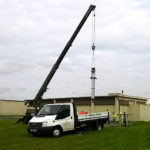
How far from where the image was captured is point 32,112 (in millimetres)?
34500

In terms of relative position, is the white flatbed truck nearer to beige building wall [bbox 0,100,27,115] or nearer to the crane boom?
the crane boom

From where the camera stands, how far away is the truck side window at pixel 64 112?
19297 mm

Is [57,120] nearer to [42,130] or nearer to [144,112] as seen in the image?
[42,130]

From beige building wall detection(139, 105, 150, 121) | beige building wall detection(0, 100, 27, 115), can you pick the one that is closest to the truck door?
beige building wall detection(139, 105, 150, 121)

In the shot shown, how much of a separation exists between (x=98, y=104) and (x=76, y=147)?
41.8 m

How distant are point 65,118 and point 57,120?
0.72 m

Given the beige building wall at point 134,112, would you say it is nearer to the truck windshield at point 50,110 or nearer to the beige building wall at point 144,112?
the beige building wall at point 144,112

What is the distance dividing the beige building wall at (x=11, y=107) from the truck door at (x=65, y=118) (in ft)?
175

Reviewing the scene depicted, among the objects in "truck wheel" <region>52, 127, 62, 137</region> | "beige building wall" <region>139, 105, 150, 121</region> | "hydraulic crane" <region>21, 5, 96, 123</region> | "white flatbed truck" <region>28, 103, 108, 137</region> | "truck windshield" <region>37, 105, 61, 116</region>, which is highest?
"hydraulic crane" <region>21, 5, 96, 123</region>

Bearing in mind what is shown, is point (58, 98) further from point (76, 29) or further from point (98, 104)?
point (76, 29)

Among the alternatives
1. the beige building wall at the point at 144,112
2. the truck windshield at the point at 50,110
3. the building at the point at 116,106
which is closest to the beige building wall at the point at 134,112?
the building at the point at 116,106

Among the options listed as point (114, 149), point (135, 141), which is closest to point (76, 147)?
point (114, 149)

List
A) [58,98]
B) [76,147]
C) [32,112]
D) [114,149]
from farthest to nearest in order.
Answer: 1. [58,98]
2. [32,112]
3. [76,147]
4. [114,149]

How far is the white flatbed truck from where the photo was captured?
18.7m
